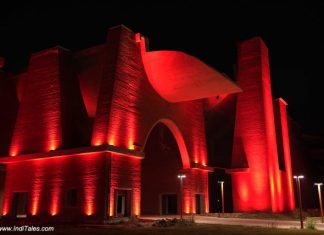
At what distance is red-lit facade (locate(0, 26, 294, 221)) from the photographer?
17.8 metres

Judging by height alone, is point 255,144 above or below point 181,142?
below

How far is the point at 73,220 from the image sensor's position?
17.3m

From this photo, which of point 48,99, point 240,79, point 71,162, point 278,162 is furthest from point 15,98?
point 278,162

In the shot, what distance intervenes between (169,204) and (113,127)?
560 inches

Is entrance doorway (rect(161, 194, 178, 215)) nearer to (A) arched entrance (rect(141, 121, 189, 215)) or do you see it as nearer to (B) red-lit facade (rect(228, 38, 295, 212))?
(A) arched entrance (rect(141, 121, 189, 215))

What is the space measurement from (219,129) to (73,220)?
19429 millimetres

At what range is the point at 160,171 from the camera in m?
27.4

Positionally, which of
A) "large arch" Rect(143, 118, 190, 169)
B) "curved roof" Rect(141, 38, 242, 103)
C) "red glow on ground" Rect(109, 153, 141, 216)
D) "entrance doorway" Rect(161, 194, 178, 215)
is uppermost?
"curved roof" Rect(141, 38, 242, 103)

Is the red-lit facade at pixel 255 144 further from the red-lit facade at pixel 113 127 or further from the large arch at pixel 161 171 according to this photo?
the large arch at pixel 161 171

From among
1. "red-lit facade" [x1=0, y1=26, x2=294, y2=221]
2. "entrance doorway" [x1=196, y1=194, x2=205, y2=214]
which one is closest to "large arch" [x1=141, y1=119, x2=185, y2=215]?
"red-lit facade" [x1=0, y1=26, x2=294, y2=221]

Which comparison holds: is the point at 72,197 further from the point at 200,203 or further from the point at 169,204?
the point at 169,204

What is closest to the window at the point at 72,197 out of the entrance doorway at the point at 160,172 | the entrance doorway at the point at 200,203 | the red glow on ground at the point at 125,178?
the red glow on ground at the point at 125,178

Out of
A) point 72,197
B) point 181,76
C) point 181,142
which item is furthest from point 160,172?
point 72,197

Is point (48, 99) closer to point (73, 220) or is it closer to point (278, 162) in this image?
point (73, 220)
